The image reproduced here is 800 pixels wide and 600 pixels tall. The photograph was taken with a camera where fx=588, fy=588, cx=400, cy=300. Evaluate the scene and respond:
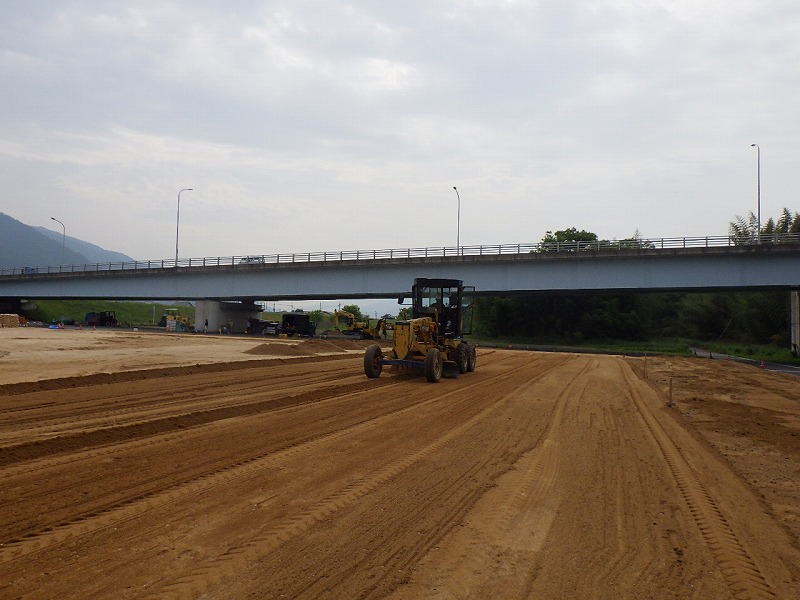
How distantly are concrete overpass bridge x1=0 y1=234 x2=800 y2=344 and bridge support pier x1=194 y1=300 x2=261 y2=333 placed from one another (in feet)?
0.44

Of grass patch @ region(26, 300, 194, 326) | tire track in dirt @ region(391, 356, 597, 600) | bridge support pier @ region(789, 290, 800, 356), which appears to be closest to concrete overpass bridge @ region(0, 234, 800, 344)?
bridge support pier @ region(789, 290, 800, 356)

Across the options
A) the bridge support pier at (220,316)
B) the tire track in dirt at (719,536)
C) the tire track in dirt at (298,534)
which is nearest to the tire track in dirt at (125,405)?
the tire track in dirt at (298,534)

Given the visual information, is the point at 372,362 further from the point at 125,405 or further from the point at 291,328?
the point at 291,328

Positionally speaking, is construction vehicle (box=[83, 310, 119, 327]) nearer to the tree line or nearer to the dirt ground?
the tree line

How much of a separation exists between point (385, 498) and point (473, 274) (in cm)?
3895

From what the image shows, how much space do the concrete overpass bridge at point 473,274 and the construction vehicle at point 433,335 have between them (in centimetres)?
2348

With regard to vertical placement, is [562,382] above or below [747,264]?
below

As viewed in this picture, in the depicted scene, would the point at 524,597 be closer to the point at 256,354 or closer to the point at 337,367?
the point at 337,367

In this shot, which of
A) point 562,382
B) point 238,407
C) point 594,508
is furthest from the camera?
point 562,382

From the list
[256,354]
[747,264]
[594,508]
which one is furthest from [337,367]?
[747,264]

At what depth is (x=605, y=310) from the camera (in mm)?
65062

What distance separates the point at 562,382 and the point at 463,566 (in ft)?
47.9

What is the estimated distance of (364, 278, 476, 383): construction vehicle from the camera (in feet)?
56.2

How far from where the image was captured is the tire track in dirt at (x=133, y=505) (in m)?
4.69
